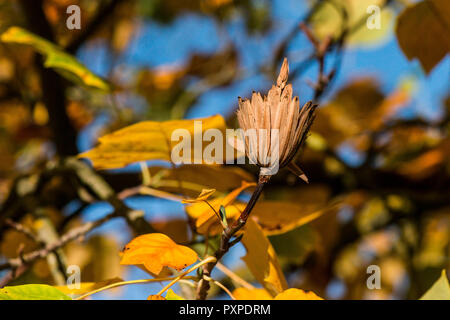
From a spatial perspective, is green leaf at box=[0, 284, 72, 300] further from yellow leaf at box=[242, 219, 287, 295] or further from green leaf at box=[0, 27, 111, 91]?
green leaf at box=[0, 27, 111, 91]

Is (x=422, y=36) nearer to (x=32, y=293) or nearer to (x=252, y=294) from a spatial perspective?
(x=252, y=294)

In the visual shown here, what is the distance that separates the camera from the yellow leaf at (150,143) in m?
0.37

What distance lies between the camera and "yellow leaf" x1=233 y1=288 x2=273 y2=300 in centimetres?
34

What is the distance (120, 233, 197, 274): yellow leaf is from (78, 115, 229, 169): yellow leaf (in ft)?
0.34

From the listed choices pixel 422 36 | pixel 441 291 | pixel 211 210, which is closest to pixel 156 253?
pixel 211 210

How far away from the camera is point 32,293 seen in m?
0.28

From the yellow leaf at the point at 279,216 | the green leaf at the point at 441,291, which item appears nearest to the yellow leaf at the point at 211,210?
the yellow leaf at the point at 279,216

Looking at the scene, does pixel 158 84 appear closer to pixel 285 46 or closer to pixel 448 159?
pixel 285 46

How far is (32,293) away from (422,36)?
1.36 feet

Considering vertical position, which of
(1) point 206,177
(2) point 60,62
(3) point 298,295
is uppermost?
(2) point 60,62

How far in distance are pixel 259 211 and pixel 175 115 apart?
1.47 ft

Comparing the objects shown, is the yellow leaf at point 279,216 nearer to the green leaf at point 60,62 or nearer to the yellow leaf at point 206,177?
the yellow leaf at point 206,177

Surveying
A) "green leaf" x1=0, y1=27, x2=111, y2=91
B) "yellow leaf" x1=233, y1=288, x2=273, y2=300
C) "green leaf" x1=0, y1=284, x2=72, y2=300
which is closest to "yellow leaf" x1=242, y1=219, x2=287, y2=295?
"yellow leaf" x1=233, y1=288, x2=273, y2=300
